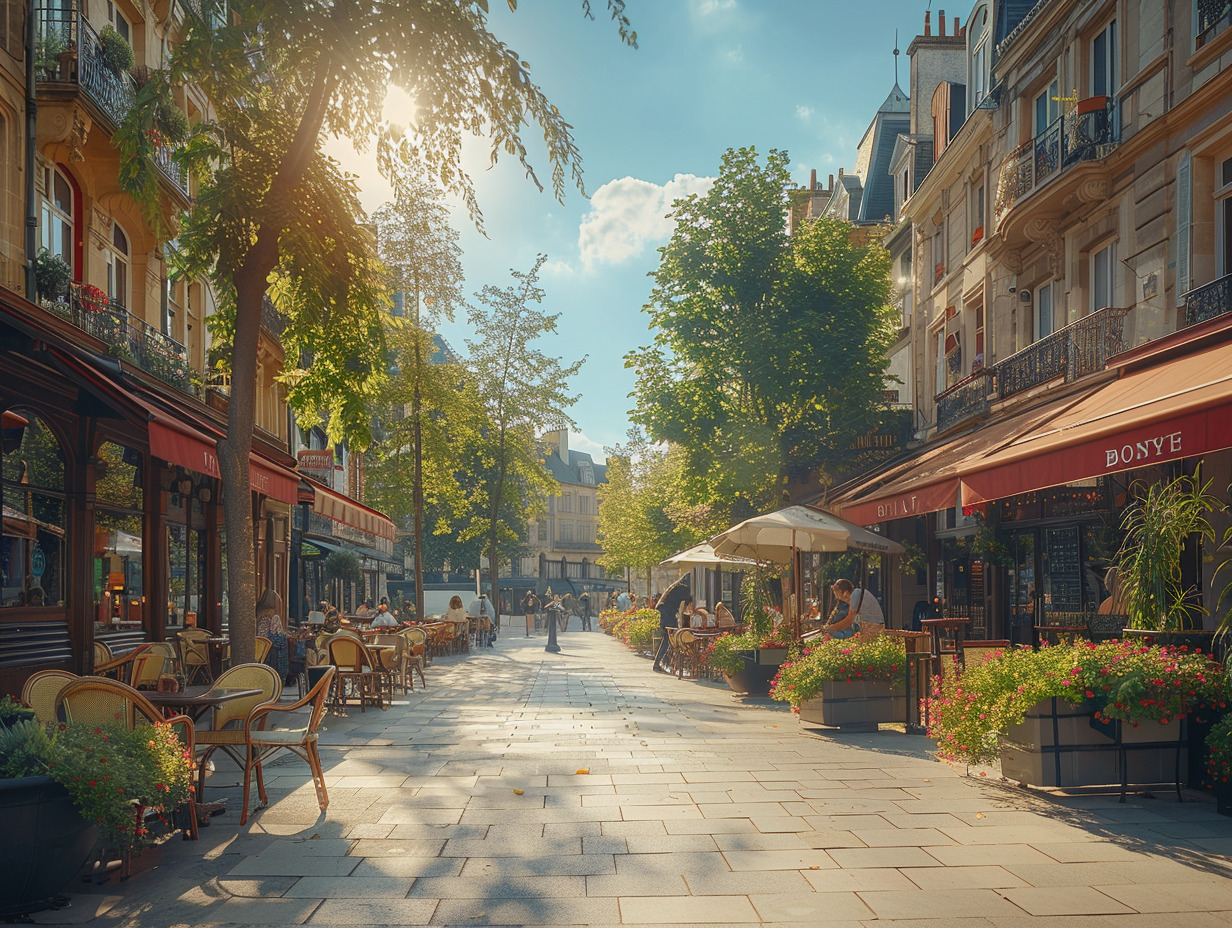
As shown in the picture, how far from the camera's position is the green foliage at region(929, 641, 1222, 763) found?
273 inches

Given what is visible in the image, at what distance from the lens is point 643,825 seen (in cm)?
658

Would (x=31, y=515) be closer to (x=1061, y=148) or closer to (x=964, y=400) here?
(x=1061, y=148)

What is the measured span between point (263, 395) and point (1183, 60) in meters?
21.1

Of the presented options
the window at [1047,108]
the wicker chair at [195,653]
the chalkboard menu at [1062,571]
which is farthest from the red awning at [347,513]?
the window at [1047,108]

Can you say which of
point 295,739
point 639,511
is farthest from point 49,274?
point 639,511

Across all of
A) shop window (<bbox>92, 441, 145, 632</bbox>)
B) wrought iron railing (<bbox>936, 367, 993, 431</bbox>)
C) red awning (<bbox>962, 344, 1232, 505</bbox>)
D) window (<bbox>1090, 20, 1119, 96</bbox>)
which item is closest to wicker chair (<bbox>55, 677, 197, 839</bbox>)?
red awning (<bbox>962, 344, 1232, 505</bbox>)

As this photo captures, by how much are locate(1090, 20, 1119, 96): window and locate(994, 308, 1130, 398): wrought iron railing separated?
315 cm

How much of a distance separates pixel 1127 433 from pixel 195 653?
11388mm

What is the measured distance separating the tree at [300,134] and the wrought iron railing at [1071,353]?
7.63m

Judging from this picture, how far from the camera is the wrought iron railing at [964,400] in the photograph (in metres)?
18.4

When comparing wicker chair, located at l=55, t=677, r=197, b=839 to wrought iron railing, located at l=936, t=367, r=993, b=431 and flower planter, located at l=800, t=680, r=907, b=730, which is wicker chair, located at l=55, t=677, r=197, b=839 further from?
wrought iron railing, located at l=936, t=367, r=993, b=431

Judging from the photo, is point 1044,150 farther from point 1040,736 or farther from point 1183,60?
point 1040,736

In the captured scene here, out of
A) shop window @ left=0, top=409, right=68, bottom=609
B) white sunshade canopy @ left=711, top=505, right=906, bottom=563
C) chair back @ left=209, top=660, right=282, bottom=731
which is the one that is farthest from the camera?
white sunshade canopy @ left=711, top=505, right=906, bottom=563

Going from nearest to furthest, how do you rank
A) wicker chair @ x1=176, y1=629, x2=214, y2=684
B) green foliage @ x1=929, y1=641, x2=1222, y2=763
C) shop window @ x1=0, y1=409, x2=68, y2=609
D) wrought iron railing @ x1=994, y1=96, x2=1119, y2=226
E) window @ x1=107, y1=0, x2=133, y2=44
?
green foliage @ x1=929, y1=641, x2=1222, y2=763 < shop window @ x1=0, y1=409, x2=68, y2=609 < wicker chair @ x1=176, y1=629, x2=214, y2=684 < wrought iron railing @ x1=994, y1=96, x2=1119, y2=226 < window @ x1=107, y1=0, x2=133, y2=44
